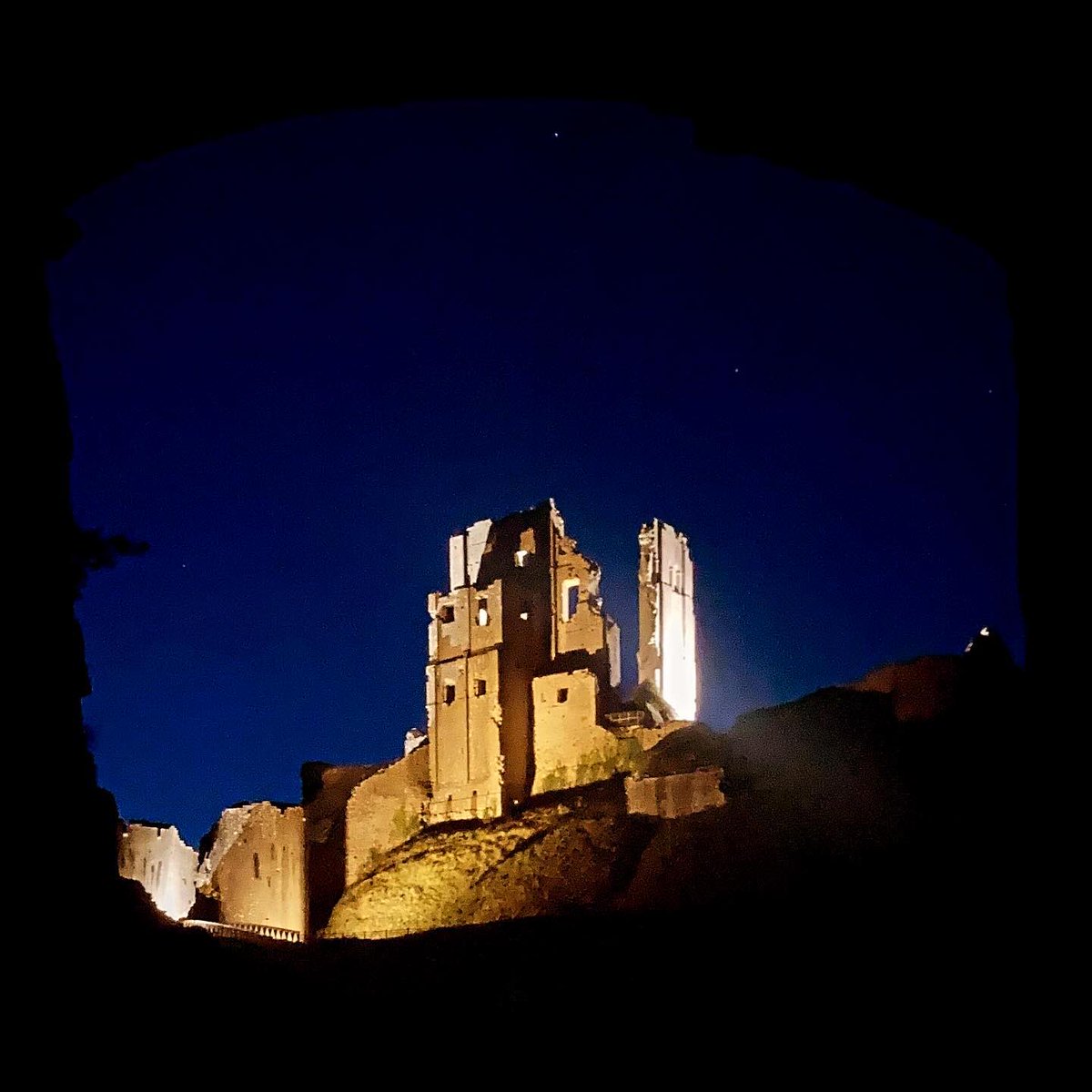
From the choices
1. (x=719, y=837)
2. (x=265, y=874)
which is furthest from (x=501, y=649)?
(x=719, y=837)

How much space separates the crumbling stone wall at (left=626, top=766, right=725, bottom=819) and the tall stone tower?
27.7 m

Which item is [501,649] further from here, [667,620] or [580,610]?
[667,620]

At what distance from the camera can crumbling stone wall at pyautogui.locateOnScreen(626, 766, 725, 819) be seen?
31969mm

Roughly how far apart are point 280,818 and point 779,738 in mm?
22732

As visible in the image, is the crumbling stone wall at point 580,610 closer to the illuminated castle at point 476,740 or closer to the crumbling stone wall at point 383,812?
the illuminated castle at point 476,740

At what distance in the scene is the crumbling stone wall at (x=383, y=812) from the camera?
4497cm

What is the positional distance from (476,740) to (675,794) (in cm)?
1734

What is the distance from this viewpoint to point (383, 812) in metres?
46.4

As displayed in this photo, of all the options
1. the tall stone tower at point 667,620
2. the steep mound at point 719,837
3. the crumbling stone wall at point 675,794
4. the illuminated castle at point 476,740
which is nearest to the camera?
the steep mound at point 719,837

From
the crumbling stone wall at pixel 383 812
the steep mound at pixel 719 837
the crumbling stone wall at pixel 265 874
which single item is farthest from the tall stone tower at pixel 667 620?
the crumbling stone wall at pixel 265 874

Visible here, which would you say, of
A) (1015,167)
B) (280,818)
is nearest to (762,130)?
(1015,167)

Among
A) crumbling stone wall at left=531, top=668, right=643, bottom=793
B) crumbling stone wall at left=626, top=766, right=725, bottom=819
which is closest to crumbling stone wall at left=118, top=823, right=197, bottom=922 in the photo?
crumbling stone wall at left=531, top=668, right=643, bottom=793

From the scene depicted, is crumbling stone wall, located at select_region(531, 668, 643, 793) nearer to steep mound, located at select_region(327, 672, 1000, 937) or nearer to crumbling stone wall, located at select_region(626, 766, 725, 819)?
steep mound, located at select_region(327, 672, 1000, 937)

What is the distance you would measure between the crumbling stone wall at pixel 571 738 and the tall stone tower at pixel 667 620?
564 inches
